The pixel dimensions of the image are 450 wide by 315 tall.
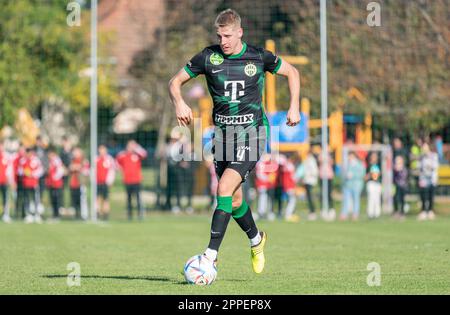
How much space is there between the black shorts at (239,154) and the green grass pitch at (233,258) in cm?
111

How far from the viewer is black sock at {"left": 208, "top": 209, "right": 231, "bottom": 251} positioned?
9883 mm

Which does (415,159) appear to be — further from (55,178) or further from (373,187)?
(55,178)

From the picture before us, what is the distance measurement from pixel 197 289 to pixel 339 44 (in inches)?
835

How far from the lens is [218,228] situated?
991 cm

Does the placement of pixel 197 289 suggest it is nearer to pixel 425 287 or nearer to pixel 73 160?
pixel 425 287

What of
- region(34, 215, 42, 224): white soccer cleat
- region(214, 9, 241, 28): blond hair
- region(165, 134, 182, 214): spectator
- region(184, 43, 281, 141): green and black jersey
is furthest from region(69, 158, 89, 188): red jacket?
region(214, 9, 241, 28): blond hair

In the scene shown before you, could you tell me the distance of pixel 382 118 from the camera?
30031 millimetres

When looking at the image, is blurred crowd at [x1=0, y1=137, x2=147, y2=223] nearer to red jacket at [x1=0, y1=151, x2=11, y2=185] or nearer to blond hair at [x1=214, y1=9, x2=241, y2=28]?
red jacket at [x1=0, y1=151, x2=11, y2=185]

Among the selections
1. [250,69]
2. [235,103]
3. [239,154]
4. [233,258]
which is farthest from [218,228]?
[233,258]

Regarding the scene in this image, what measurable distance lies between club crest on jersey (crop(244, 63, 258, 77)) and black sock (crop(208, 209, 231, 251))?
4.61ft

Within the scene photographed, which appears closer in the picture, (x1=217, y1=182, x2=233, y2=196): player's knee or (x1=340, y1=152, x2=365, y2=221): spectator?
(x1=217, y1=182, x2=233, y2=196): player's knee

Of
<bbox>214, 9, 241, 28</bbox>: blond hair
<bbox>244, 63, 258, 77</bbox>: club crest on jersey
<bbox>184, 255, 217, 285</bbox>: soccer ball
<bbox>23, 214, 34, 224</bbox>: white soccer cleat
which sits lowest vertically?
<bbox>23, 214, 34, 224</bbox>: white soccer cleat

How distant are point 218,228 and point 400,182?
1769cm

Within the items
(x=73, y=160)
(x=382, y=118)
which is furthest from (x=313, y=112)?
(x=73, y=160)
